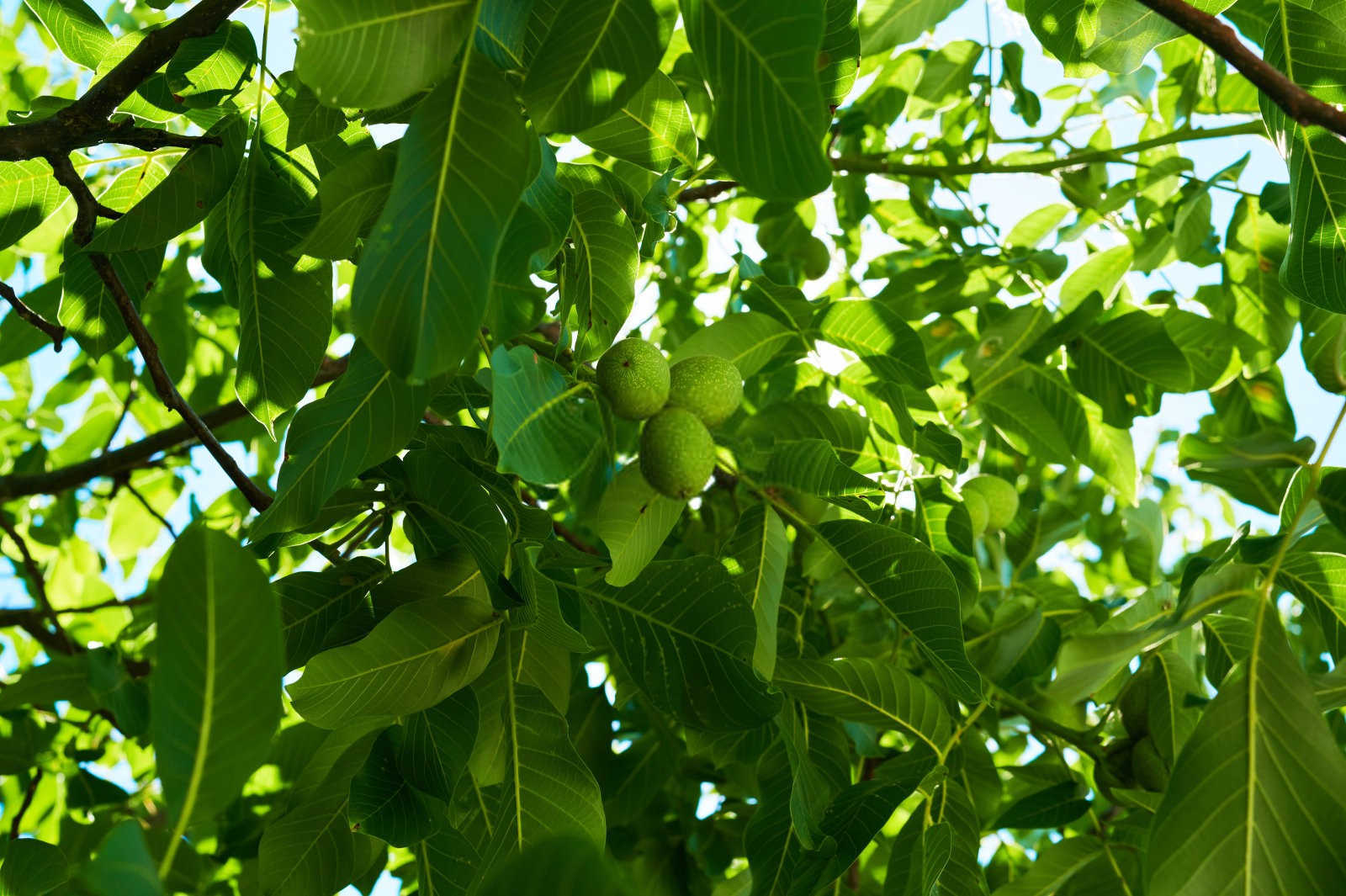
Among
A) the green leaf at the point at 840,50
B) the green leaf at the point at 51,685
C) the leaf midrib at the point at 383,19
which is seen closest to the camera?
the leaf midrib at the point at 383,19

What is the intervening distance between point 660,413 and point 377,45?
0.46 metres

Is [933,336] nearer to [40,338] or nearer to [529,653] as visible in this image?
[529,653]

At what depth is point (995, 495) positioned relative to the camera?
163 cm

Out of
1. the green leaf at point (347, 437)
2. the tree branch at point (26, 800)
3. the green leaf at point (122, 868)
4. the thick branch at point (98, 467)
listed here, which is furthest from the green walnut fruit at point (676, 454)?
the tree branch at point (26, 800)

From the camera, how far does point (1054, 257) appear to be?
173 cm

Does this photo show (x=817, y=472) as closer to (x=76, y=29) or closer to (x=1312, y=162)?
(x=1312, y=162)

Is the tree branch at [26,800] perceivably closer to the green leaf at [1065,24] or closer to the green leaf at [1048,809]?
the green leaf at [1048,809]

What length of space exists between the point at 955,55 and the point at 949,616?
1.39m

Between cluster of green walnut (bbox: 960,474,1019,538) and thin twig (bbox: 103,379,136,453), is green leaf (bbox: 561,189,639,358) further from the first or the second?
thin twig (bbox: 103,379,136,453)

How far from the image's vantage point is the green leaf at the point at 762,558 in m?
1.17

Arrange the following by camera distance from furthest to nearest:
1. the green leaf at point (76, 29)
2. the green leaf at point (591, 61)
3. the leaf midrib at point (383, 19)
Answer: the green leaf at point (76, 29) → the green leaf at point (591, 61) → the leaf midrib at point (383, 19)

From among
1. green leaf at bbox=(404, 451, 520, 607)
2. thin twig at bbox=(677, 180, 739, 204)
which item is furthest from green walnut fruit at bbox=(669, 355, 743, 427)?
thin twig at bbox=(677, 180, 739, 204)

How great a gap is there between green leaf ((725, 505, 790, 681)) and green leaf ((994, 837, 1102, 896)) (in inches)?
15.8

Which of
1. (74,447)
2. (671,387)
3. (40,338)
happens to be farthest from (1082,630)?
(74,447)
